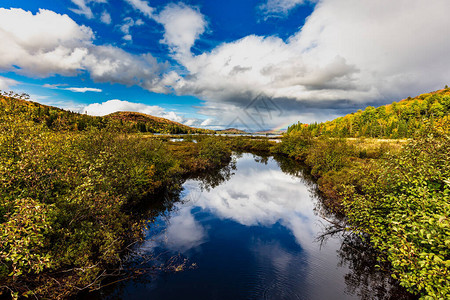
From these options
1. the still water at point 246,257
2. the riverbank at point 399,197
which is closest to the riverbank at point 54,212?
the still water at point 246,257

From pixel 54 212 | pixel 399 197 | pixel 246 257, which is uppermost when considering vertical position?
pixel 399 197

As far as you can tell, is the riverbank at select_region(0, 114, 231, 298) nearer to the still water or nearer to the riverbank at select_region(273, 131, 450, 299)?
the still water

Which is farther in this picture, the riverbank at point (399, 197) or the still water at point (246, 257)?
the still water at point (246, 257)

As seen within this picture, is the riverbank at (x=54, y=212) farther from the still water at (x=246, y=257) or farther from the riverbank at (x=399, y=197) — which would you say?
the riverbank at (x=399, y=197)

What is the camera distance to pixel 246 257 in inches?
814

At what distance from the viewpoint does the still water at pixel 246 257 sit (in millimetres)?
16000

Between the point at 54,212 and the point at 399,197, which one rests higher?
the point at 399,197

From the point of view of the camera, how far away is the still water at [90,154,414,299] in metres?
16.0

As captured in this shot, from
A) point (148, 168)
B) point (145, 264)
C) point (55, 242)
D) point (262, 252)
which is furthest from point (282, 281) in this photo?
point (148, 168)

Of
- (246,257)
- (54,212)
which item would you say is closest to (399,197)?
(246,257)

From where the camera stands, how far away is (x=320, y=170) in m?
50.0

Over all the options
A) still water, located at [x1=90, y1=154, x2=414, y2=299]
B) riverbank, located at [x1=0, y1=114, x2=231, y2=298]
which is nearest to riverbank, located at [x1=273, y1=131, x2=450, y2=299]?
still water, located at [x1=90, y1=154, x2=414, y2=299]

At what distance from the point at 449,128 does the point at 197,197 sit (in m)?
35.4

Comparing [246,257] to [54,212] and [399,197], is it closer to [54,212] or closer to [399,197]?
[399,197]
